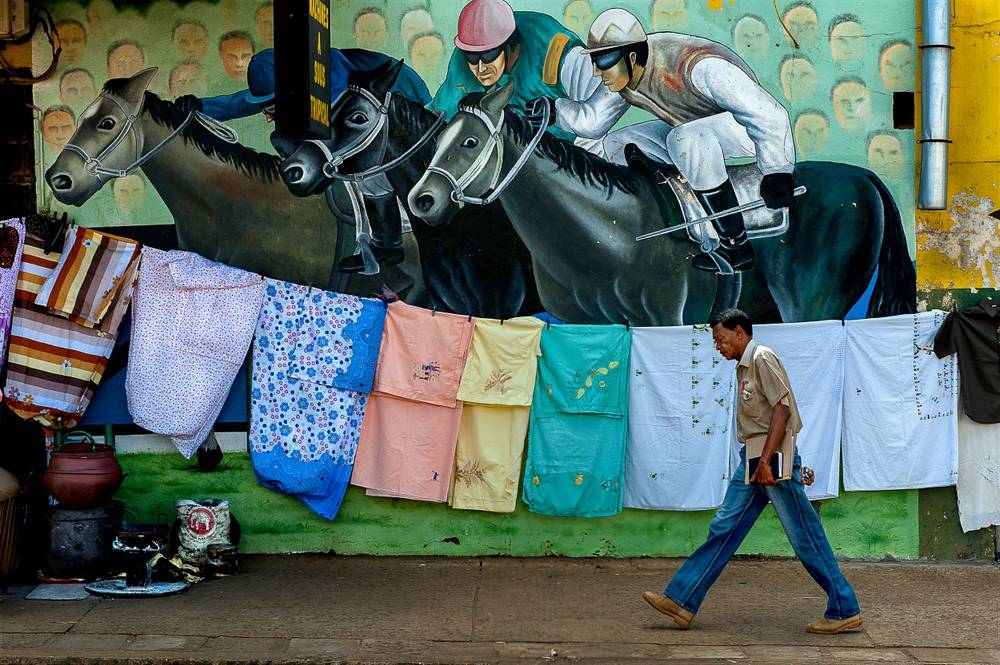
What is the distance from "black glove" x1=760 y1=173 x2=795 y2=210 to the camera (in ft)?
26.8

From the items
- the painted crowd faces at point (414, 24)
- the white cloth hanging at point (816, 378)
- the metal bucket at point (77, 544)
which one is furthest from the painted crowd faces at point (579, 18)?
the metal bucket at point (77, 544)

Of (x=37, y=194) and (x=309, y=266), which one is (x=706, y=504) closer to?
(x=309, y=266)

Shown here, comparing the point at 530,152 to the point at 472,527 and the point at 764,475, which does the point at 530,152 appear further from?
the point at 764,475

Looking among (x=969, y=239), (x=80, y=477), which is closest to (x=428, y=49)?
(x=80, y=477)

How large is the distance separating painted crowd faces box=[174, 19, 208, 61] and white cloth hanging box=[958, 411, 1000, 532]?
6.00 meters

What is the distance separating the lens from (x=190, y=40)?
27.0 feet

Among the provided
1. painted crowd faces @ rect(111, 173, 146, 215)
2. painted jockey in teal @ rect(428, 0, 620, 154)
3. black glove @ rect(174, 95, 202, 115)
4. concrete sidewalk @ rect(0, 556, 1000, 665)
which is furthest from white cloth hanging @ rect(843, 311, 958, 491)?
painted crowd faces @ rect(111, 173, 146, 215)

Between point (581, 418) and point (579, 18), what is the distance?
2.82 meters

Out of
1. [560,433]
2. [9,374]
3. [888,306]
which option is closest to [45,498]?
[9,374]

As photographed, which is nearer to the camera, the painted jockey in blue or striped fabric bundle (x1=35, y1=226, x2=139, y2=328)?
striped fabric bundle (x1=35, y1=226, x2=139, y2=328)

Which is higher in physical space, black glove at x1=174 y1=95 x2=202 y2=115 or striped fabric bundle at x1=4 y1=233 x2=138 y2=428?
black glove at x1=174 y1=95 x2=202 y2=115

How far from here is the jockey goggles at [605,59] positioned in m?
8.16

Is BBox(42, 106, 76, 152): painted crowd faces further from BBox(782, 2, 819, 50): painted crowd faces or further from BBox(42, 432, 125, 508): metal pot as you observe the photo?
BBox(782, 2, 819, 50): painted crowd faces

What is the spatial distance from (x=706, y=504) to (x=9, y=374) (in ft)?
16.1
